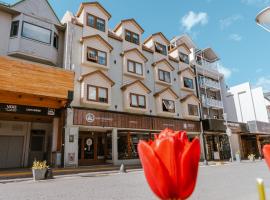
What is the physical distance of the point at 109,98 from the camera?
65.1ft

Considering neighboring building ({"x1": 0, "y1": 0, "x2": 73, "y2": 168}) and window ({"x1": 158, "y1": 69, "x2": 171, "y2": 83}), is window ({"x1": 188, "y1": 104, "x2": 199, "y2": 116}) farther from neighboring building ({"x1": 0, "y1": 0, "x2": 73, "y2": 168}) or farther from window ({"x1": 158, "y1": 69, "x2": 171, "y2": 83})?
neighboring building ({"x1": 0, "y1": 0, "x2": 73, "y2": 168})

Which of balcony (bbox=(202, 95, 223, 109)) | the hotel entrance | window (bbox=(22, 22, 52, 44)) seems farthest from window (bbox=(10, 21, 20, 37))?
balcony (bbox=(202, 95, 223, 109))

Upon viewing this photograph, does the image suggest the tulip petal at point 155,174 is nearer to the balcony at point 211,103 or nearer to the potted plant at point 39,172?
the potted plant at point 39,172

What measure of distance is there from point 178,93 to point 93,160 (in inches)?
539

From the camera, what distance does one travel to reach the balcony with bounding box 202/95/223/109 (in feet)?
100

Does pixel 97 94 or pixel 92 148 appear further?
pixel 92 148

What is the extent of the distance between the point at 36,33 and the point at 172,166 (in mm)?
20132

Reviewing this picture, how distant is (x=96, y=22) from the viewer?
2175 centimetres

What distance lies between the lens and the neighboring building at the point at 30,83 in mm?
14906

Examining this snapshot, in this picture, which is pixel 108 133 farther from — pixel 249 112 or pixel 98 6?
pixel 249 112

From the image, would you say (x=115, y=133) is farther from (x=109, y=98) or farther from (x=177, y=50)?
(x=177, y=50)

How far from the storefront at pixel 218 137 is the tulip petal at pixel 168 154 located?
27.6 metres

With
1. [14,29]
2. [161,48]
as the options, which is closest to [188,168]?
[14,29]

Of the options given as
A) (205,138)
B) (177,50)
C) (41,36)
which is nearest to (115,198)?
(41,36)
